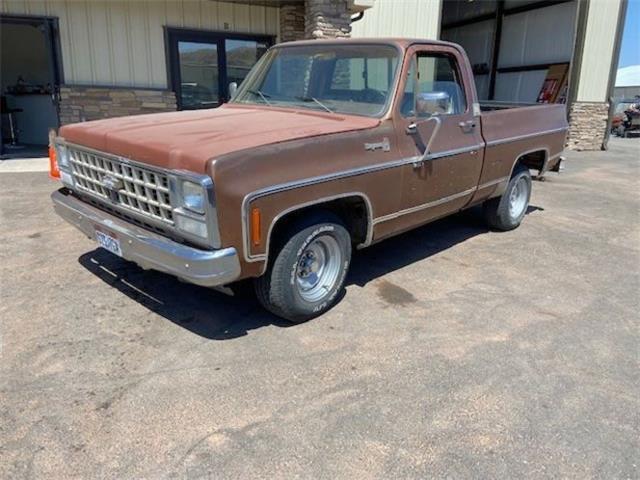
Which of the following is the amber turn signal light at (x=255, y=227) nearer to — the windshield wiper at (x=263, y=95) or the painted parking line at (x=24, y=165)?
the windshield wiper at (x=263, y=95)

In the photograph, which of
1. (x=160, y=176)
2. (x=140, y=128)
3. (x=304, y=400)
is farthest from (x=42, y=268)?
(x=304, y=400)

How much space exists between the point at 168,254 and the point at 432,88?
2.71 m

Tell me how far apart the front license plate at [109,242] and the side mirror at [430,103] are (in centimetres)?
250

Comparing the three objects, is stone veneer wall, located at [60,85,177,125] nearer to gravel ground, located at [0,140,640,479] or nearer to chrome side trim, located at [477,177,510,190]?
gravel ground, located at [0,140,640,479]

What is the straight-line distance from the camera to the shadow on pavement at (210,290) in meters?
3.76

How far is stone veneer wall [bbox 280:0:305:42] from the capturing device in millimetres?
11180

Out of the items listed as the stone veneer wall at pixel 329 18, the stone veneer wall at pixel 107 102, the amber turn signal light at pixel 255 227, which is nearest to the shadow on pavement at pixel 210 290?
the amber turn signal light at pixel 255 227

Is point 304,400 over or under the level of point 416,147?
under

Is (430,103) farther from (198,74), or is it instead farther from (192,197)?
(198,74)

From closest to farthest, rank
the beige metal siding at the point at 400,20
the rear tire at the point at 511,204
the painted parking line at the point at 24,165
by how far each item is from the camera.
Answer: the rear tire at the point at 511,204 → the painted parking line at the point at 24,165 → the beige metal siding at the point at 400,20

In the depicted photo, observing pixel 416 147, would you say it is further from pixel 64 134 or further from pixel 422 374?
pixel 64 134

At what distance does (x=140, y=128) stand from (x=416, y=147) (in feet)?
6.93

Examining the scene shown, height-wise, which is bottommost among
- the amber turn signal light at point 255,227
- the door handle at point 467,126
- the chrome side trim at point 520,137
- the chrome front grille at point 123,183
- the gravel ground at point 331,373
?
the gravel ground at point 331,373

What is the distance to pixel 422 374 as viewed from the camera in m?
3.21
